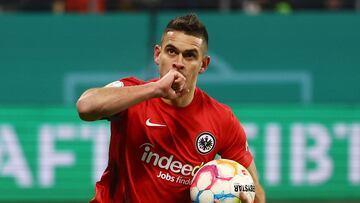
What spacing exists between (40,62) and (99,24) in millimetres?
1012

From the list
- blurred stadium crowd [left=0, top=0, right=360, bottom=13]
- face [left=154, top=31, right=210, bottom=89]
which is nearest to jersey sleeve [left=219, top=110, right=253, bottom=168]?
face [left=154, top=31, right=210, bottom=89]

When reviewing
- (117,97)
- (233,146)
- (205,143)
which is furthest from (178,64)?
(233,146)

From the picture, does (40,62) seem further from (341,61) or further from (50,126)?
(341,61)

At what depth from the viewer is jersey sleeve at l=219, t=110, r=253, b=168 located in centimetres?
574

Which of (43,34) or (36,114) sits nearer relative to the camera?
(36,114)

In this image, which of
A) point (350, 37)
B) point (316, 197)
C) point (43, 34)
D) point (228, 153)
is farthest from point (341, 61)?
point (228, 153)

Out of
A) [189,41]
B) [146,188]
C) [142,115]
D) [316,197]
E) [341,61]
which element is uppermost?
[189,41]

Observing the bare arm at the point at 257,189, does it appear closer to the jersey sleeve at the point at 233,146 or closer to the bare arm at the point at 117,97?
the jersey sleeve at the point at 233,146

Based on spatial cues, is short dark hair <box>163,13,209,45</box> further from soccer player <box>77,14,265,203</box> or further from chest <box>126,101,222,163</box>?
chest <box>126,101,222,163</box>

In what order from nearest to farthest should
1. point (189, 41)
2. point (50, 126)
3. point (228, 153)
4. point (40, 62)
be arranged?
point (189, 41) < point (228, 153) < point (50, 126) < point (40, 62)

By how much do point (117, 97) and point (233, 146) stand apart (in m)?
0.97

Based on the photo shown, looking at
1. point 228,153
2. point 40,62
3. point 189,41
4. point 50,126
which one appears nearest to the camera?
point 189,41

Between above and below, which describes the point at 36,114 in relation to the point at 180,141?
below

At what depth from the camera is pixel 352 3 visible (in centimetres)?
1514
